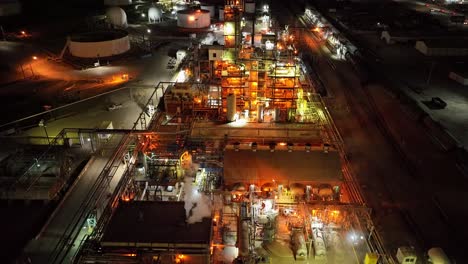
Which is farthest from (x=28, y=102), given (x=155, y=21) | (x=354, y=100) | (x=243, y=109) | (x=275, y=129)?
(x=155, y=21)

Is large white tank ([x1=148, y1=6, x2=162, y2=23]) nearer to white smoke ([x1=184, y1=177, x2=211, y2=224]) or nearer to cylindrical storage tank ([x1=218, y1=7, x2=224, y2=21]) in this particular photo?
cylindrical storage tank ([x1=218, y1=7, x2=224, y2=21])

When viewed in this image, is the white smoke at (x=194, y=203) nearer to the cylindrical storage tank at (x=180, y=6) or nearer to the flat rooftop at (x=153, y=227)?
the flat rooftop at (x=153, y=227)

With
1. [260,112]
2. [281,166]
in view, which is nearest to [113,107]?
[260,112]

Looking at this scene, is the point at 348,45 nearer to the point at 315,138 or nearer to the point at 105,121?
the point at 315,138

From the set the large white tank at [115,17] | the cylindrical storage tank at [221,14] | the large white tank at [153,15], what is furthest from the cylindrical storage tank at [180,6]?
the large white tank at [115,17]

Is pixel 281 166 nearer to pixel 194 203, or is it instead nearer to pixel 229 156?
pixel 229 156
